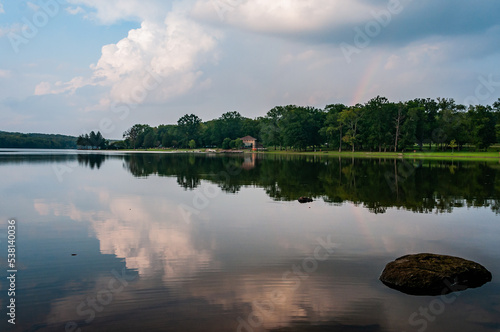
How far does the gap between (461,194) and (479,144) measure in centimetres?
8613

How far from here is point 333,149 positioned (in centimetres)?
12700

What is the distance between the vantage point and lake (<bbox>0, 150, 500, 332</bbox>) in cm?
710

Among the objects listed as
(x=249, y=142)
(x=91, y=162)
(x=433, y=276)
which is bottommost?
(x=433, y=276)

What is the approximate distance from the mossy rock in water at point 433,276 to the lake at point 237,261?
27cm

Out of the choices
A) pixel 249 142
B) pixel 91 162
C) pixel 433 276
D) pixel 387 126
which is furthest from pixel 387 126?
pixel 433 276

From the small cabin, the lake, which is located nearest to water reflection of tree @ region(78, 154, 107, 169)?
the lake

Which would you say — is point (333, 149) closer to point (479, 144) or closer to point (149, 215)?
point (479, 144)

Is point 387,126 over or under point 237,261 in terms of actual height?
over

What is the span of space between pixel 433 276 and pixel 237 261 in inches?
204

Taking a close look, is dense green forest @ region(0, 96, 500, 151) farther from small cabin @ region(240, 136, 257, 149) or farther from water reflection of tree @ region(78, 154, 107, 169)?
water reflection of tree @ region(78, 154, 107, 169)

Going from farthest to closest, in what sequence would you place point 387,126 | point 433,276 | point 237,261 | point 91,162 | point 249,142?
point 249,142
point 387,126
point 91,162
point 237,261
point 433,276

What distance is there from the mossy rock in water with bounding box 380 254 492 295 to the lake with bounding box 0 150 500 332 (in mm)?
270

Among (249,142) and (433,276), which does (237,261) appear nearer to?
(433,276)

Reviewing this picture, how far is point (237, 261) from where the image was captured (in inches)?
405
